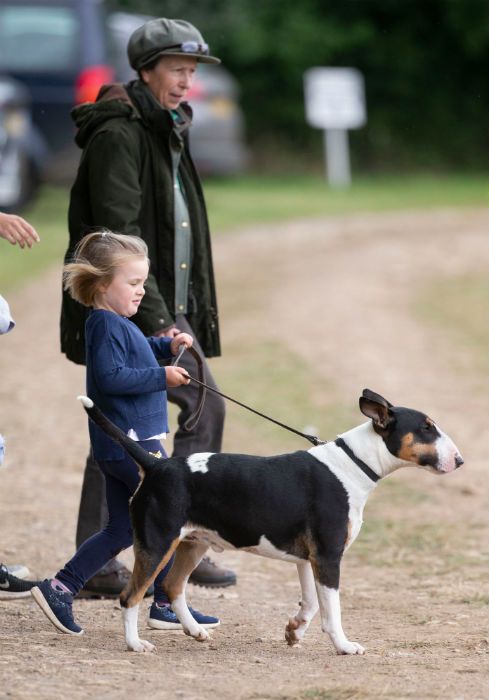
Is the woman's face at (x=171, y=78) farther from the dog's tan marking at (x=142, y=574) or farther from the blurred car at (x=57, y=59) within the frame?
the blurred car at (x=57, y=59)

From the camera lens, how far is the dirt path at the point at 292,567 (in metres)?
4.77

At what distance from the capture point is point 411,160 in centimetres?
3180

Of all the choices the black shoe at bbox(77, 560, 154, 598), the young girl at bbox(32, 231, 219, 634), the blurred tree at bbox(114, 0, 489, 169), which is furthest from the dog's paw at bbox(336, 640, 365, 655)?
the blurred tree at bbox(114, 0, 489, 169)

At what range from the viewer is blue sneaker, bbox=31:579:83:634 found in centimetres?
530

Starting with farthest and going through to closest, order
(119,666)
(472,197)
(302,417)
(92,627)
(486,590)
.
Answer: (472,197)
(302,417)
(486,590)
(92,627)
(119,666)

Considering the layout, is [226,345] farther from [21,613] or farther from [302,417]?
[21,613]

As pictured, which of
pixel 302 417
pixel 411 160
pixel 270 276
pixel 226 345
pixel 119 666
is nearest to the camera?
pixel 119 666

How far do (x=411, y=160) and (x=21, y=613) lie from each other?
26.9m

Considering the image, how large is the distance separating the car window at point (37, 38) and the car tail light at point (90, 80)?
0.85 feet

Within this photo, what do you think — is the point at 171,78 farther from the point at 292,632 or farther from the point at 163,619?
the point at 292,632

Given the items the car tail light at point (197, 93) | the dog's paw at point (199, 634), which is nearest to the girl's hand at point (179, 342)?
the dog's paw at point (199, 634)

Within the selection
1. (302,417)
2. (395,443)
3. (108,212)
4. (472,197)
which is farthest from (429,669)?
(472,197)

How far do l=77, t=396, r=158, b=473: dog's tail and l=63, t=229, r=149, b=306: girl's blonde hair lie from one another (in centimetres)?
47

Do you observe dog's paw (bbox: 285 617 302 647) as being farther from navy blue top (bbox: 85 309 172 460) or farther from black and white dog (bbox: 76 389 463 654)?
navy blue top (bbox: 85 309 172 460)
